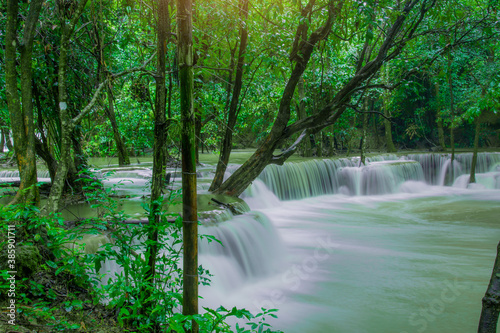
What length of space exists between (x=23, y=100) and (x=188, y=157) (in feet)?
7.28

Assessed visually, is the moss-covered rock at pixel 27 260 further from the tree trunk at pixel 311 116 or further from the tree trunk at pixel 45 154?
the tree trunk at pixel 311 116

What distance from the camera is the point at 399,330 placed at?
14.2ft

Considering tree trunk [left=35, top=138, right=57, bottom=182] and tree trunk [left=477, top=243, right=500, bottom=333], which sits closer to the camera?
tree trunk [left=477, top=243, right=500, bottom=333]

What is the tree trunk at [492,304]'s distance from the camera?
2.05 m

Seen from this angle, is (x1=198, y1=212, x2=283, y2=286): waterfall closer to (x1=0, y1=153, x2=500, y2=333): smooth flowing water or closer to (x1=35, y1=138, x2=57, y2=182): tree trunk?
(x1=0, y1=153, x2=500, y2=333): smooth flowing water

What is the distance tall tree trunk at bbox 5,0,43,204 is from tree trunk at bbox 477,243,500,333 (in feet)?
11.9

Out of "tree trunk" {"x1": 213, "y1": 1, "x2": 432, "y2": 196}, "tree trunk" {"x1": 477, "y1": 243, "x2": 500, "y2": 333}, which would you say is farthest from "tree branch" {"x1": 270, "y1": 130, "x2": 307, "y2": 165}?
"tree trunk" {"x1": 477, "y1": 243, "x2": 500, "y2": 333}

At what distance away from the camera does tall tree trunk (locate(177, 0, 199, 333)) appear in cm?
213

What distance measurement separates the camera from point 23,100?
3441mm

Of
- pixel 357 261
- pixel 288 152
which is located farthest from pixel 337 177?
pixel 357 261

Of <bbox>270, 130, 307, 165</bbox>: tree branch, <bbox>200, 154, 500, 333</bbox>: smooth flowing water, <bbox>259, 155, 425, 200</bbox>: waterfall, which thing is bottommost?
<bbox>200, 154, 500, 333</bbox>: smooth flowing water

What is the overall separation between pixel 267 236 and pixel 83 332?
14.8 feet

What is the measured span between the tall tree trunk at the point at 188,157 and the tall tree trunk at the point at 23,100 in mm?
1954

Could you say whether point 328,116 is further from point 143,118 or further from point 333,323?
point 143,118
